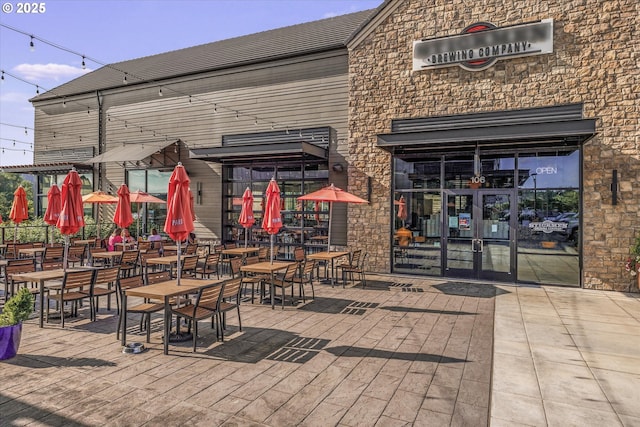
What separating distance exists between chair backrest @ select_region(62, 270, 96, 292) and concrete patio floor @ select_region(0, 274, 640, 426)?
631 mm

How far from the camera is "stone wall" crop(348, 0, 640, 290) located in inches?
366

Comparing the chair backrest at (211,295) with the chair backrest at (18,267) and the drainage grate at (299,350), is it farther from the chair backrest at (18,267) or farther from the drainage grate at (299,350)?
the chair backrest at (18,267)

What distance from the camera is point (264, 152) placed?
12.0 metres

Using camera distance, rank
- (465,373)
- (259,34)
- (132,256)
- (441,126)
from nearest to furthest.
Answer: (465,373) → (132,256) → (441,126) → (259,34)

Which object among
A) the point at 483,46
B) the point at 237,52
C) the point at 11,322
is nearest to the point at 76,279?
the point at 11,322

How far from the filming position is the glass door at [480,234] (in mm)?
10219

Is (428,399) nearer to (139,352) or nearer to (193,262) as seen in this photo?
(139,352)

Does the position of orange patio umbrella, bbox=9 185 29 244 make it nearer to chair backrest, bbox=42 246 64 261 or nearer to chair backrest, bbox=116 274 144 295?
chair backrest, bbox=42 246 64 261

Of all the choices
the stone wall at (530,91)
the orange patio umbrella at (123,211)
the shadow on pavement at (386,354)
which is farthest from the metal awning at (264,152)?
the shadow on pavement at (386,354)

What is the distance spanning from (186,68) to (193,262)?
33.2 ft

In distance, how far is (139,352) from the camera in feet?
16.4

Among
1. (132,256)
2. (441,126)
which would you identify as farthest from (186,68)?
(441,126)

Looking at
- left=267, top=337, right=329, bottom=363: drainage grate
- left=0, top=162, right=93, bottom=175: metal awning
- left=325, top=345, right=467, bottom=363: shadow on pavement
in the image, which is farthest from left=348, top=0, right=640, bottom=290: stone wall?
left=0, top=162, right=93, bottom=175: metal awning

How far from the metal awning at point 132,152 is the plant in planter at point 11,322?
33.7ft
